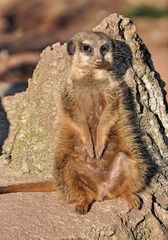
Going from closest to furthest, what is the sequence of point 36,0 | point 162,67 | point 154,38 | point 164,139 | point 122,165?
point 122,165 → point 164,139 → point 162,67 → point 154,38 → point 36,0

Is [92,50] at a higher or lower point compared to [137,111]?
higher

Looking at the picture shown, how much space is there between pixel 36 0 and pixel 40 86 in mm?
14175

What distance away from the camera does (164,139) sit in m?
5.62

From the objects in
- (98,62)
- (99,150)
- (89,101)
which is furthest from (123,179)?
(98,62)

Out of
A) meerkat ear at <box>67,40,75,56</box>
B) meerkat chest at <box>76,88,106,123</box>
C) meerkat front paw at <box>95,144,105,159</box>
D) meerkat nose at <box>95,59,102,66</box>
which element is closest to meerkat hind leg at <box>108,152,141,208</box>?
meerkat front paw at <box>95,144,105,159</box>

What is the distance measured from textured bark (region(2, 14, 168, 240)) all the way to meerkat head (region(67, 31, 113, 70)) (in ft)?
0.68

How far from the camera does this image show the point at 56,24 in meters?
18.0

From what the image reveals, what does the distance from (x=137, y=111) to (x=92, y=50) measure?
1.71 feet

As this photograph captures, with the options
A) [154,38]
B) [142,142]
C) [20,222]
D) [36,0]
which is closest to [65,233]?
[20,222]

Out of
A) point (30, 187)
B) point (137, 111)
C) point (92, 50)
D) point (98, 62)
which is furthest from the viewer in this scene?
point (137, 111)

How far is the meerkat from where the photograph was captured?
5.18 meters

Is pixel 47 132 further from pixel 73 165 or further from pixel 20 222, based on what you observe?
pixel 20 222

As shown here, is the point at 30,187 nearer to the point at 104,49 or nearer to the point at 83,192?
the point at 83,192

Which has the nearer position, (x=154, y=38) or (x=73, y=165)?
(x=73, y=165)
